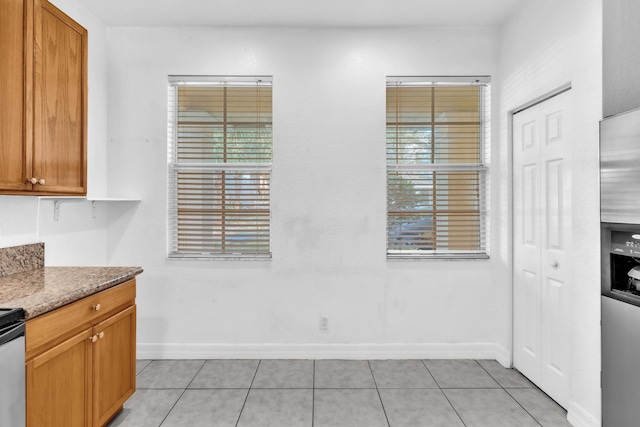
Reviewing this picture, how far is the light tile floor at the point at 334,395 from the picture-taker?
90.2 inches

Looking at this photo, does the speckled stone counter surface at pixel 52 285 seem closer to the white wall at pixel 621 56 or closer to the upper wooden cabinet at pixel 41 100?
the upper wooden cabinet at pixel 41 100

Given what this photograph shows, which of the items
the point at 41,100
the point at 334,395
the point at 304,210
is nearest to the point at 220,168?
the point at 304,210

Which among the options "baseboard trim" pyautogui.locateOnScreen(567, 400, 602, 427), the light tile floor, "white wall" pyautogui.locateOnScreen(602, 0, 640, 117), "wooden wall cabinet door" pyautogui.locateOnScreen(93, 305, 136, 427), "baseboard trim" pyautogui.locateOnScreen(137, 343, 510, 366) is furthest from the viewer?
"baseboard trim" pyautogui.locateOnScreen(137, 343, 510, 366)

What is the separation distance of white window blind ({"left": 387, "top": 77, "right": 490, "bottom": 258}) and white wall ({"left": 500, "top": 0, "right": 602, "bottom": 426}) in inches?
31.6

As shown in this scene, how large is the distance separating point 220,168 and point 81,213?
1.19 metres

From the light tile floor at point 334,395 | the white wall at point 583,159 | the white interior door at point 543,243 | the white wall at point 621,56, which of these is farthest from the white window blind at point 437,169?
the white wall at point 621,56

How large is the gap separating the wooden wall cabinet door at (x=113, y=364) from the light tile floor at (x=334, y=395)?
23cm

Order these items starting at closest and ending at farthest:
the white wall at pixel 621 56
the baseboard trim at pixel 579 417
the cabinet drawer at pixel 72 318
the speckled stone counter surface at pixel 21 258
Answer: the cabinet drawer at pixel 72 318 < the white wall at pixel 621 56 < the baseboard trim at pixel 579 417 < the speckled stone counter surface at pixel 21 258

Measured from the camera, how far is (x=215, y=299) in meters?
3.24

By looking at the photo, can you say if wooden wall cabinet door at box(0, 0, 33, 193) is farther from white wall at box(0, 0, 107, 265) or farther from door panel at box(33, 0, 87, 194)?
white wall at box(0, 0, 107, 265)

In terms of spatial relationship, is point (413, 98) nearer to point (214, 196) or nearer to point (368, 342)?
point (214, 196)

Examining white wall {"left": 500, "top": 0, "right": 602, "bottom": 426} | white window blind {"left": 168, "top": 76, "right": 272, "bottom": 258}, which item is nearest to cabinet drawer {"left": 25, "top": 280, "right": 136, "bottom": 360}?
white window blind {"left": 168, "top": 76, "right": 272, "bottom": 258}

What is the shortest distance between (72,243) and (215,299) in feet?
4.06

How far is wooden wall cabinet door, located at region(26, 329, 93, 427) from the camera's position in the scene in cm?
154
